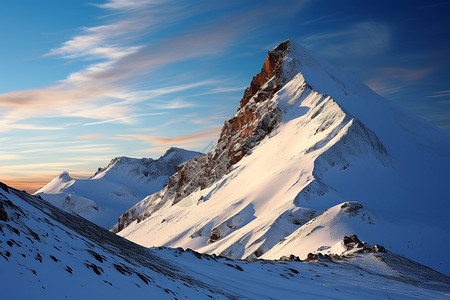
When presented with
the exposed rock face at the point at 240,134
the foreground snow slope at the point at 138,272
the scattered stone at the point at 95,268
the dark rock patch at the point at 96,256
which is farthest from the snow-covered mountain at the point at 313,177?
the scattered stone at the point at 95,268

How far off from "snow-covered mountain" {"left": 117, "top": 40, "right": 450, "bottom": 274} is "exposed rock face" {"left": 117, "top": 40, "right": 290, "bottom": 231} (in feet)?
1.28

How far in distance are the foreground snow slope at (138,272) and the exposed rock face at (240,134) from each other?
231ft

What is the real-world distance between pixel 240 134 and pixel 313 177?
53.1 m

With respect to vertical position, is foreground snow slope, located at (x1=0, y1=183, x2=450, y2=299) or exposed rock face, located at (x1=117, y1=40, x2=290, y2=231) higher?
exposed rock face, located at (x1=117, y1=40, x2=290, y2=231)

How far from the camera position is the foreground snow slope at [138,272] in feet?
23.9

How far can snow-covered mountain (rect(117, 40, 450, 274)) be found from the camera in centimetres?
3816

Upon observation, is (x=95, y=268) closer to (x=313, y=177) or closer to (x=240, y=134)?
(x=313, y=177)

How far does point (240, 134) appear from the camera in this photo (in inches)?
4043

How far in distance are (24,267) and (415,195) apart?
57.2 meters

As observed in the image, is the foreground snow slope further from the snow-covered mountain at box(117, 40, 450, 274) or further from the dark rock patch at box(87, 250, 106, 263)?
the snow-covered mountain at box(117, 40, 450, 274)

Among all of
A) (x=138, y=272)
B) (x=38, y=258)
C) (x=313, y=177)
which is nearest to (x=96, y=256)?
(x=138, y=272)

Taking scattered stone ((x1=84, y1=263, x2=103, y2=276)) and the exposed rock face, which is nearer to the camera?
scattered stone ((x1=84, y1=263, x2=103, y2=276))

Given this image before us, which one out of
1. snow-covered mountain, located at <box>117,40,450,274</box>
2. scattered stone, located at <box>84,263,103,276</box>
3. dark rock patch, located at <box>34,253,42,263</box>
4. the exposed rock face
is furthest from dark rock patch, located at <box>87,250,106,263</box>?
the exposed rock face

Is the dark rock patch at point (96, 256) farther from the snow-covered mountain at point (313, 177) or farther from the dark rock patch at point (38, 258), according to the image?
the snow-covered mountain at point (313, 177)
